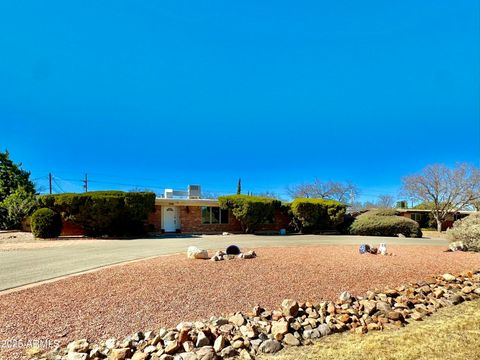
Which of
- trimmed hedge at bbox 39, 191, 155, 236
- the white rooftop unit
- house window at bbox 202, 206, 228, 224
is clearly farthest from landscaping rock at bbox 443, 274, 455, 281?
the white rooftop unit

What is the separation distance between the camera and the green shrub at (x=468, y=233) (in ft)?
31.3

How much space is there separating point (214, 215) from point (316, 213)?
25.1 ft

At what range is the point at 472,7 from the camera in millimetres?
8695

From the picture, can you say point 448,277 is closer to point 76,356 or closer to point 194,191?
point 76,356

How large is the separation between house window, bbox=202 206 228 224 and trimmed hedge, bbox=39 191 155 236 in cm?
500

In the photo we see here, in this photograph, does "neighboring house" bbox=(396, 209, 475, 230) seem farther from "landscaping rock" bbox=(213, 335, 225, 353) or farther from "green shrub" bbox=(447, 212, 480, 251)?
"landscaping rock" bbox=(213, 335, 225, 353)

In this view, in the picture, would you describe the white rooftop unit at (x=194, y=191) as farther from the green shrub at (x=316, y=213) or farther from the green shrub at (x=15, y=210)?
the green shrub at (x=15, y=210)

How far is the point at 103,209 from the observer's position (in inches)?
602

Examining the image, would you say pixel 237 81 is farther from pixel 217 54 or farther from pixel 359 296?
pixel 359 296

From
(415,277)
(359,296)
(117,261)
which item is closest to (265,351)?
(359,296)

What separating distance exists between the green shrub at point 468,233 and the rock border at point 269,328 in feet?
19.1

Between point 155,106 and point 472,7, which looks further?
point 155,106

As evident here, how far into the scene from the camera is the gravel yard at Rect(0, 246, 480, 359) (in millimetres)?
3602

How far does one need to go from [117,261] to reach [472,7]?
13.5 m
